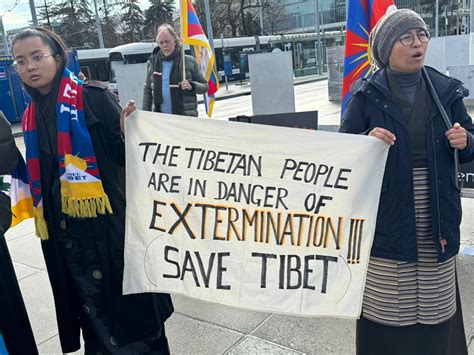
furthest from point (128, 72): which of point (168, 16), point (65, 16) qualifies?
point (168, 16)

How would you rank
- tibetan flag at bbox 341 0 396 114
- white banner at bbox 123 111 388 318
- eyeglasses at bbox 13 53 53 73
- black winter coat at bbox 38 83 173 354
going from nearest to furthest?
white banner at bbox 123 111 388 318 < eyeglasses at bbox 13 53 53 73 < black winter coat at bbox 38 83 173 354 < tibetan flag at bbox 341 0 396 114

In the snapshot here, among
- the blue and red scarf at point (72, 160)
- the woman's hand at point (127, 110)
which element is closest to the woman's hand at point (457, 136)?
the woman's hand at point (127, 110)

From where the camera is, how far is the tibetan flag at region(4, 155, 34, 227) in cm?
247

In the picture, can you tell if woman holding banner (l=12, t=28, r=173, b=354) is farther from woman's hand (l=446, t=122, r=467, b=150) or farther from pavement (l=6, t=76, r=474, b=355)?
woman's hand (l=446, t=122, r=467, b=150)

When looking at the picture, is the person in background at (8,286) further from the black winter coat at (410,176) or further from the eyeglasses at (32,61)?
the black winter coat at (410,176)

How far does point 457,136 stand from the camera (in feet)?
6.27

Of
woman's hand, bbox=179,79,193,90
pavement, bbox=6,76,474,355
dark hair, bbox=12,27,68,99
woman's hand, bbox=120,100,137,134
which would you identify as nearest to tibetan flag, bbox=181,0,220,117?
woman's hand, bbox=179,79,193,90

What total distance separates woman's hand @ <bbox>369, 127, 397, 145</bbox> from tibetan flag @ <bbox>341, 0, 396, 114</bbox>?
2.56m

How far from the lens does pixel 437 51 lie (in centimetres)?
1081

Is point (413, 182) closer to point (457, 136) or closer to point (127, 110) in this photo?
point (457, 136)

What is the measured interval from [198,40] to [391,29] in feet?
15.2

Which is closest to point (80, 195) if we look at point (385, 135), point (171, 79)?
point (385, 135)

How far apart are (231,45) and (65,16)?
62.7 feet

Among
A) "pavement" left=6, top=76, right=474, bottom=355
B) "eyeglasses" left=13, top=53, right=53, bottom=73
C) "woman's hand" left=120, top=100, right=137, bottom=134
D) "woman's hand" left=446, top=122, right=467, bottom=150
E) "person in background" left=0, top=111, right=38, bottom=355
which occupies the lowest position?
"pavement" left=6, top=76, right=474, bottom=355
